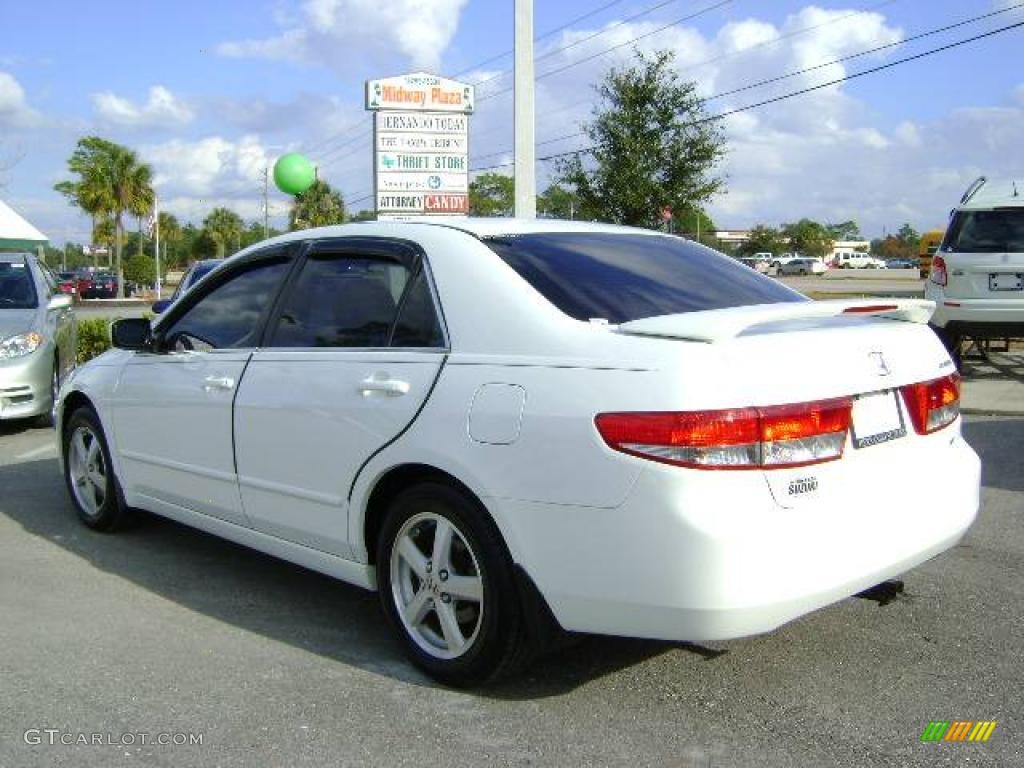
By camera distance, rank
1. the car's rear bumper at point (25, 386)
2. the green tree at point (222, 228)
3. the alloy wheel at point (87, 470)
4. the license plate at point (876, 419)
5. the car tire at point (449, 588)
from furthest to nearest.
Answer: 1. the green tree at point (222, 228)
2. the car's rear bumper at point (25, 386)
3. the alloy wheel at point (87, 470)
4. the car tire at point (449, 588)
5. the license plate at point (876, 419)

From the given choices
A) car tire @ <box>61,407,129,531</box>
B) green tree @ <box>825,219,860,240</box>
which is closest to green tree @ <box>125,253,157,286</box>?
car tire @ <box>61,407,129,531</box>

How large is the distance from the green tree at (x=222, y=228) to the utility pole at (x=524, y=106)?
70569 millimetres

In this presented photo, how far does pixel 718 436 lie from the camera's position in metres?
2.95

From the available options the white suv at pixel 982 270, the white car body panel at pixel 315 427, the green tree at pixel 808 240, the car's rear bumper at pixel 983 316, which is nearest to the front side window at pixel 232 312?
the white car body panel at pixel 315 427

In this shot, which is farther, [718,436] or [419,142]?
[419,142]

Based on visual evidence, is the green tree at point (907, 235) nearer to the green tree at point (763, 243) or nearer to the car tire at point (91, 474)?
the green tree at point (763, 243)

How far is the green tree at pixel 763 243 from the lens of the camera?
347 feet

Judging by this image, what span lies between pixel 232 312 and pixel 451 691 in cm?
211

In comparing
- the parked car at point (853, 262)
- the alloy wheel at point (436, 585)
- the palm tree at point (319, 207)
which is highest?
the palm tree at point (319, 207)

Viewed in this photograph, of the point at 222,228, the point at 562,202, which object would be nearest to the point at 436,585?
the point at 562,202

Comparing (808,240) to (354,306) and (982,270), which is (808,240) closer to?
Answer: (982,270)

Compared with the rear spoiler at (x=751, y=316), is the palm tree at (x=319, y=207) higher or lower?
higher

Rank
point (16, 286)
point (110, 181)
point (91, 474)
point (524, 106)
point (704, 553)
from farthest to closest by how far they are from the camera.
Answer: point (110, 181) → point (524, 106) → point (16, 286) → point (91, 474) → point (704, 553)

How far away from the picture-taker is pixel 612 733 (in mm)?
3211
